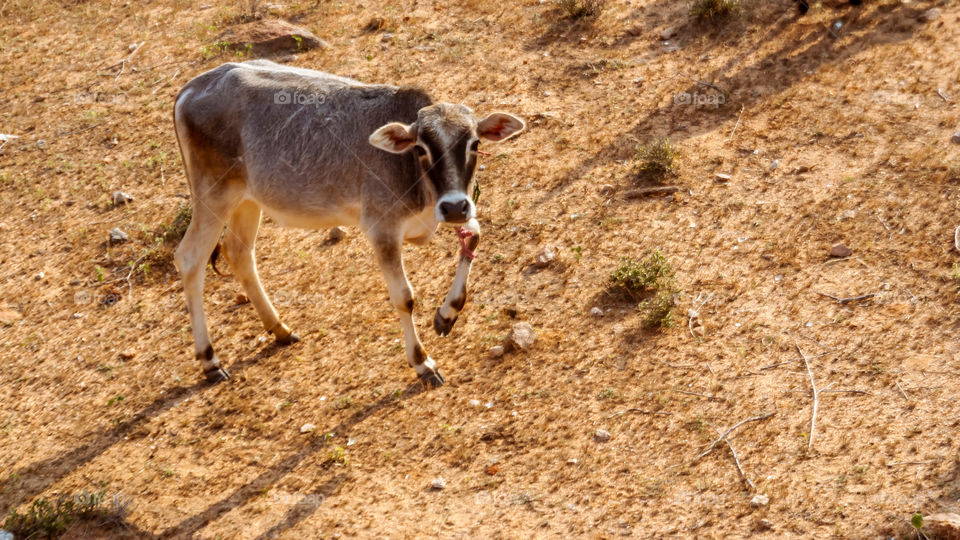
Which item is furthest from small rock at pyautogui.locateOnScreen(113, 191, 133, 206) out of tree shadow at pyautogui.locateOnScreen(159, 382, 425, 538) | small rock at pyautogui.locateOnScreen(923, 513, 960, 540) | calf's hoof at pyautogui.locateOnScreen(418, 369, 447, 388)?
small rock at pyautogui.locateOnScreen(923, 513, 960, 540)

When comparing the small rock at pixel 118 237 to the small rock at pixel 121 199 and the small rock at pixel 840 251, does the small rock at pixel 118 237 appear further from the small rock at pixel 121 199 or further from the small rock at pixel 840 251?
the small rock at pixel 840 251

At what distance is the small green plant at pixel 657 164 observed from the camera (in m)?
10.2

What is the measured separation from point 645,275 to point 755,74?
4539 millimetres

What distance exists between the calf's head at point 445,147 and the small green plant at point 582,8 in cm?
669

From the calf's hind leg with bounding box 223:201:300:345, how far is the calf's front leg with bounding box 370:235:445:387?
150 cm

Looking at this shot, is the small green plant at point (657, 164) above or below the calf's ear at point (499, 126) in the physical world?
below

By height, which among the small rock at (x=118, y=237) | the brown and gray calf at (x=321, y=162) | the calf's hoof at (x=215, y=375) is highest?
the brown and gray calf at (x=321, y=162)

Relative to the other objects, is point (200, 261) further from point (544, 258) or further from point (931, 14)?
point (931, 14)

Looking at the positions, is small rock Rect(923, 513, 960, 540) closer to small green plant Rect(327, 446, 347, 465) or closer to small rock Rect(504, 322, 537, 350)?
small rock Rect(504, 322, 537, 350)

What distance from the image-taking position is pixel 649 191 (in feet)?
33.0

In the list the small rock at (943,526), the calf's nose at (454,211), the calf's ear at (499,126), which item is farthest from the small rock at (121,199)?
the small rock at (943,526)

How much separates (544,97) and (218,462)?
21.9ft

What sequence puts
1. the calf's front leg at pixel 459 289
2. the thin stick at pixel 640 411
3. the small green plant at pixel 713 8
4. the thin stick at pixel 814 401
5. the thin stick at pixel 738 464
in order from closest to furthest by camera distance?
the thin stick at pixel 738 464
the thin stick at pixel 814 401
the thin stick at pixel 640 411
the calf's front leg at pixel 459 289
the small green plant at pixel 713 8

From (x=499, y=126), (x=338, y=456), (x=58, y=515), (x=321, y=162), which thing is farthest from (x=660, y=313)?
(x=58, y=515)
